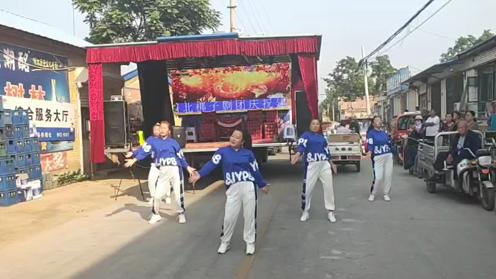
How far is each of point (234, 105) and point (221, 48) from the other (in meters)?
3.02

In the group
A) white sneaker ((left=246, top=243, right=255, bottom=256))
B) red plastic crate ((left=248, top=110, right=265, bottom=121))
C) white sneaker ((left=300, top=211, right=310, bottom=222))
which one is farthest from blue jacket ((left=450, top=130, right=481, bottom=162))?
red plastic crate ((left=248, top=110, right=265, bottom=121))

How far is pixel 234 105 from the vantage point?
17.5 meters

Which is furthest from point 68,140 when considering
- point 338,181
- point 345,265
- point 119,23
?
point 345,265

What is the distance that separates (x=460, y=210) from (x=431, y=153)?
2537 mm

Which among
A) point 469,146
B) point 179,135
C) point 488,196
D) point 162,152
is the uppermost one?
point 179,135

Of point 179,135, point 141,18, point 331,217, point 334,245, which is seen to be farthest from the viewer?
point 141,18

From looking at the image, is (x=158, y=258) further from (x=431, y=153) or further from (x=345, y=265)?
(x=431, y=153)

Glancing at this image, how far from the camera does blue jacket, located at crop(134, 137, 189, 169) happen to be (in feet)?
32.8

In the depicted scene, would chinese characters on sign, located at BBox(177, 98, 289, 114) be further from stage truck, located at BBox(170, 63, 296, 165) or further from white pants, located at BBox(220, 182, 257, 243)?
white pants, located at BBox(220, 182, 257, 243)

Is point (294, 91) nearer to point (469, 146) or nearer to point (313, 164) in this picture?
point (469, 146)

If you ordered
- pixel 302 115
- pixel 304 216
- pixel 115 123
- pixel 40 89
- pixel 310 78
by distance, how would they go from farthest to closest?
pixel 302 115, pixel 115 123, pixel 40 89, pixel 310 78, pixel 304 216

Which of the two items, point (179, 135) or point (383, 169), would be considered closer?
point (383, 169)

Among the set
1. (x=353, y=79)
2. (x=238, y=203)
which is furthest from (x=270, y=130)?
(x=353, y=79)

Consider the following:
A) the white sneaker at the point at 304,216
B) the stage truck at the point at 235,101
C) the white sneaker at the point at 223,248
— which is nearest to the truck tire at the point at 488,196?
the white sneaker at the point at 304,216
